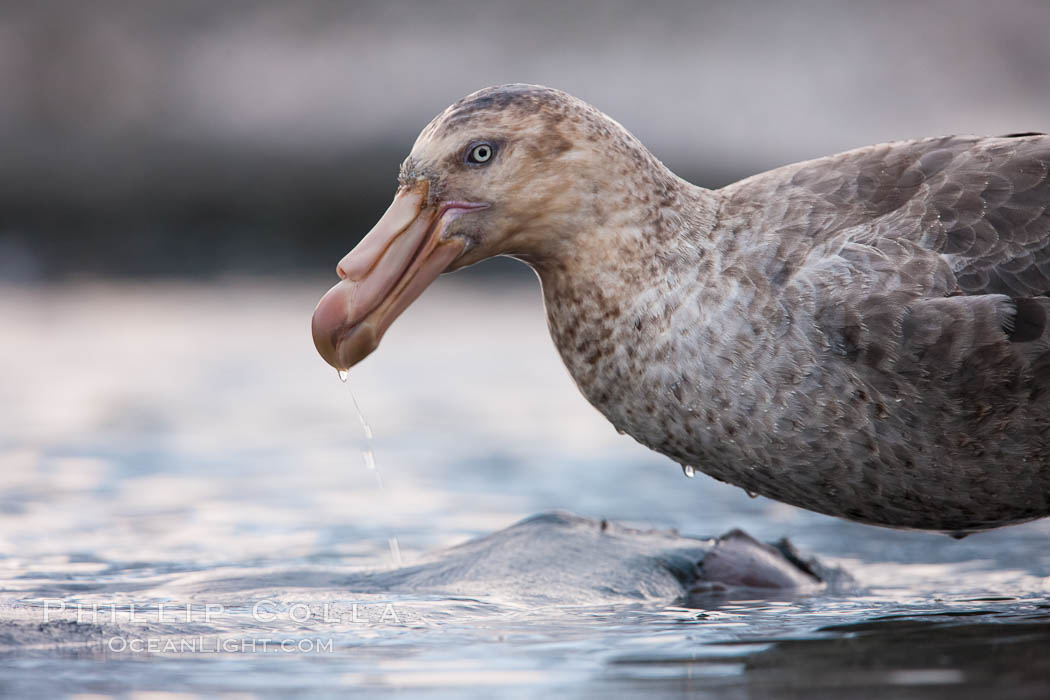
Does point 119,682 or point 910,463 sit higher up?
point 910,463

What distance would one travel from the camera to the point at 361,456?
7.97 metres

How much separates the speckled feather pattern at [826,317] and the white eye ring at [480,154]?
0.24ft

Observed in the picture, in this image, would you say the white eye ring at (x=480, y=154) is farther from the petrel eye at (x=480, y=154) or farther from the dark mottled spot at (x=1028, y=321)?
the dark mottled spot at (x=1028, y=321)

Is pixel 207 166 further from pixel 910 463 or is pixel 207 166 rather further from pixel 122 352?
pixel 910 463

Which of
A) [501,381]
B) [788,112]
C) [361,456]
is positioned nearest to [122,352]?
[501,381]

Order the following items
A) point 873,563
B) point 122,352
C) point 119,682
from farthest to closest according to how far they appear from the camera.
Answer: point 122,352 < point 873,563 < point 119,682


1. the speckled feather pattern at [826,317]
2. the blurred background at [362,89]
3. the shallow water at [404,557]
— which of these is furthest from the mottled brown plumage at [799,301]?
the blurred background at [362,89]

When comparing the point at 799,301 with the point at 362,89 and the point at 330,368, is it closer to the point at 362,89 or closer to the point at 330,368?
the point at 330,368

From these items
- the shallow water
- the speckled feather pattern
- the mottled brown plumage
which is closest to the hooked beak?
the mottled brown plumage

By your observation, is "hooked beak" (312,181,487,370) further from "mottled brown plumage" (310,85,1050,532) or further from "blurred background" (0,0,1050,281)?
"blurred background" (0,0,1050,281)

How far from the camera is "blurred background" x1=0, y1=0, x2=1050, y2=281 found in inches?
723

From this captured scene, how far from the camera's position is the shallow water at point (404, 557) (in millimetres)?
3924

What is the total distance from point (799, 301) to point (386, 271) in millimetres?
1157

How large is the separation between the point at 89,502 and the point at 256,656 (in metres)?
2.86
